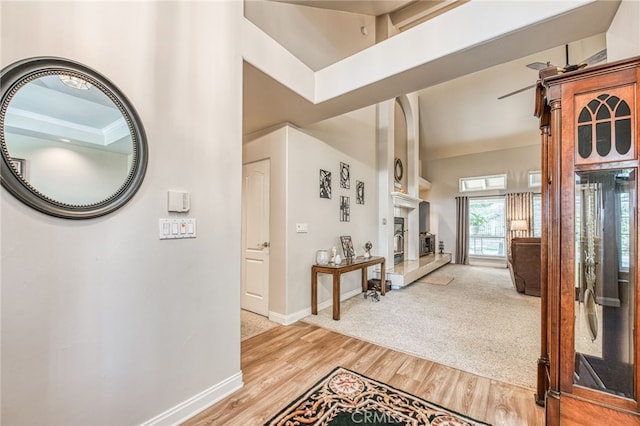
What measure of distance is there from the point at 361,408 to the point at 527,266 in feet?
13.9

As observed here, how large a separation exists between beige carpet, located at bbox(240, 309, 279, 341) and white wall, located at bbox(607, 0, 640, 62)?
11.5 ft

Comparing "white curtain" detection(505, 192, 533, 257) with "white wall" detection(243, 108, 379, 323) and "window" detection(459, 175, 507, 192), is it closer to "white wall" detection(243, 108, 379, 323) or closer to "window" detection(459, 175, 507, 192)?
"window" detection(459, 175, 507, 192)

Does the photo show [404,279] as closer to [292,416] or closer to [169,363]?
[292,416]

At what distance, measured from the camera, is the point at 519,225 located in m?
7.16

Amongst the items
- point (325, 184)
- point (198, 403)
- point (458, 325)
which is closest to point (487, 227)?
point (458, 325)

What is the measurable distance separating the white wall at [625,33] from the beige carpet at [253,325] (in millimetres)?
3490

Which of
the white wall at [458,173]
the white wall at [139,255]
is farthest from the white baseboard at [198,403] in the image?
the white wall at [458,173]

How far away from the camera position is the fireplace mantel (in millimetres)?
5434

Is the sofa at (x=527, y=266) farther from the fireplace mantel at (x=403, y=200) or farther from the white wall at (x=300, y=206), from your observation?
the white wall at (x=300, y=206)

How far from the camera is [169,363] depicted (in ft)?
4.91

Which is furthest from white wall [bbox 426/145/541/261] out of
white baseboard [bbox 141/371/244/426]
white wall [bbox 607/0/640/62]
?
white baseboard [bbox 141/371/244/426]

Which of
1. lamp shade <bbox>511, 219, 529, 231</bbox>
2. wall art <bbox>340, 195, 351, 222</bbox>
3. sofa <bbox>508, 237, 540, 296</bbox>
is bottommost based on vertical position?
sofa <bbox>508, 237, 540, 296</bbox>

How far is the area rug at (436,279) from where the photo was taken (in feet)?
17.4

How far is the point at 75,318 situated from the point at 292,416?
4.11ft
